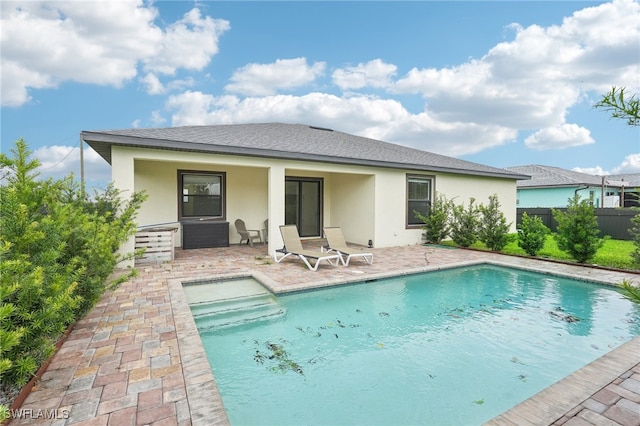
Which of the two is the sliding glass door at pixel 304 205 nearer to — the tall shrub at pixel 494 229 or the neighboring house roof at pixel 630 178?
the tall shrub at pixel 494 229

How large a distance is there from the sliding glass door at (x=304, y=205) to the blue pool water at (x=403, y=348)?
6714 mm

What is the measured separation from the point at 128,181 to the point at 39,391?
5.76 metres

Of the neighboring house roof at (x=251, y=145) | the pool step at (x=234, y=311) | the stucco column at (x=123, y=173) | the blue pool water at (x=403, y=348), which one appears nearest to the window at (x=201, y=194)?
the neighboring house roof at (x=251, y=145)

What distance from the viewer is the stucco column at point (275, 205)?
9102mm

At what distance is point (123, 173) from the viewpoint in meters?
7.46

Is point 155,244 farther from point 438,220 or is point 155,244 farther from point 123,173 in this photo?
point 438,220

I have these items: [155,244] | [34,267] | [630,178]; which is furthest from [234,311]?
[630,178]

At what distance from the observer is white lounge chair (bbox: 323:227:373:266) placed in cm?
811

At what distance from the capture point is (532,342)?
13.6 feet

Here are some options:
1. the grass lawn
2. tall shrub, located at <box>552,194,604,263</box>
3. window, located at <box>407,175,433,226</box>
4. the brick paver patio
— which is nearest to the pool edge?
the brick paver patio

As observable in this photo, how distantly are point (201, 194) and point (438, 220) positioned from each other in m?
8.60

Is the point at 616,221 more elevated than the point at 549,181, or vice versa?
the point at 549,181

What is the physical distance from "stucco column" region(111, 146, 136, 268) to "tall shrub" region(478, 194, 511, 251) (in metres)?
10.4

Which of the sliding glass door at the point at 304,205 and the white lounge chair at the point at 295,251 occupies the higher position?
the sliding glass door at the point at 304,205
